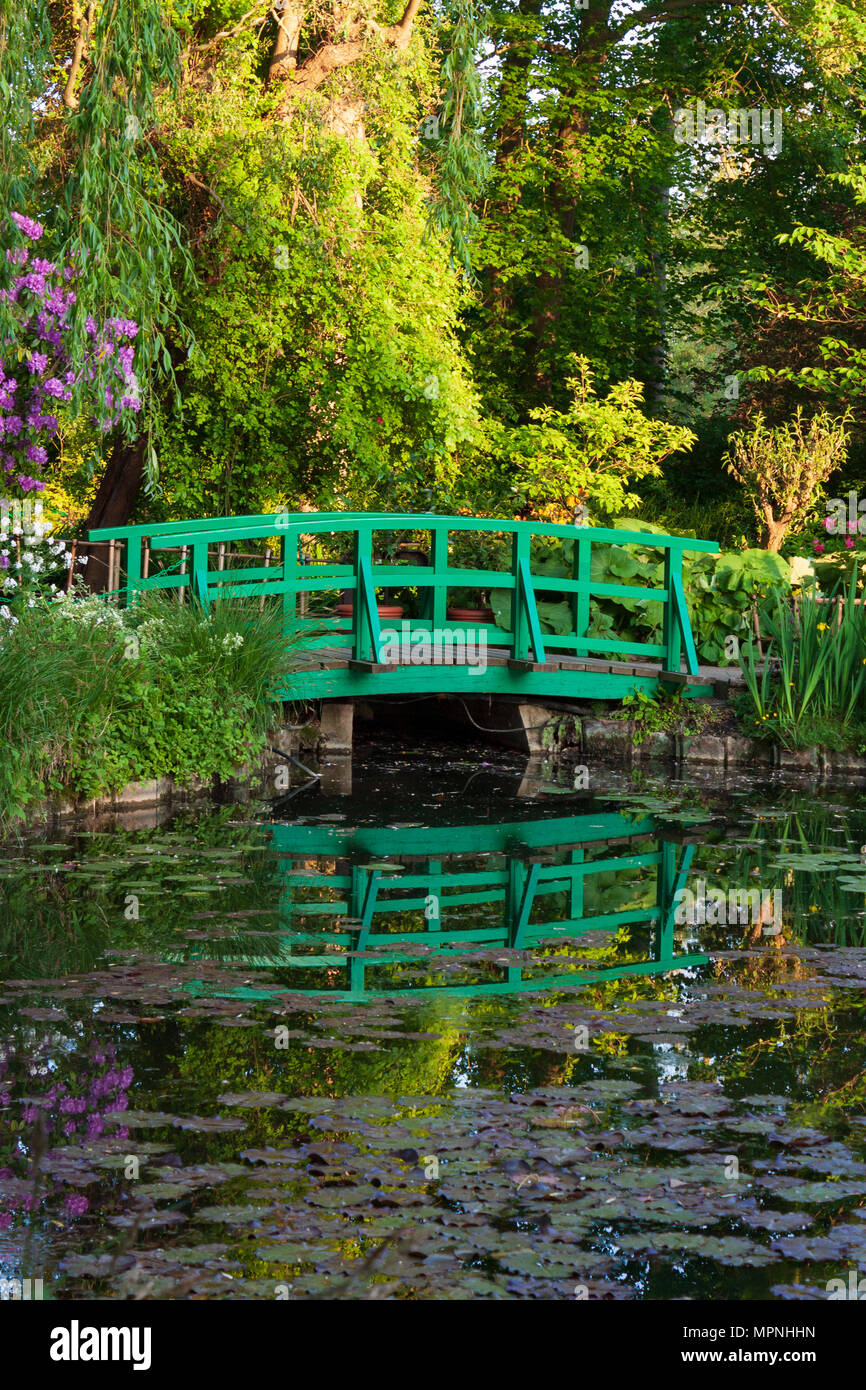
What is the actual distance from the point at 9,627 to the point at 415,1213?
5476mm

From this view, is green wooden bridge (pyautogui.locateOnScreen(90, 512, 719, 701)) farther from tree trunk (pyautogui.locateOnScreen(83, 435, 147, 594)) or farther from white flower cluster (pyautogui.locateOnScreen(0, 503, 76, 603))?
tree trunk (pyautogui.locateOnScreen(83, 435, 147, 594))

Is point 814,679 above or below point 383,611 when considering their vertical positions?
below

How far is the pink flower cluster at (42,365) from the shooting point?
29.4 feet

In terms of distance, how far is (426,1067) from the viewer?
4.43m

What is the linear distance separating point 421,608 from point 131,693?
4068mm

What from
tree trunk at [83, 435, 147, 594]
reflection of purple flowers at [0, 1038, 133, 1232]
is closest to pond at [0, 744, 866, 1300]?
reflection of purple flowers at [0, 1038, 133, 1232]

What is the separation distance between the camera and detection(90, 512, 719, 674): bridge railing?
10.0m

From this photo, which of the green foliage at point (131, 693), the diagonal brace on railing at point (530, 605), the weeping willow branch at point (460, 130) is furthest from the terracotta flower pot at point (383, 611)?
the weeping willow branch at point (460, 130)

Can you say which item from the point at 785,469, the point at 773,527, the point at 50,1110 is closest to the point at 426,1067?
the point at 50,1110

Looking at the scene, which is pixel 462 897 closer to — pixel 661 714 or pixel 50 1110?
pixel 50 1110

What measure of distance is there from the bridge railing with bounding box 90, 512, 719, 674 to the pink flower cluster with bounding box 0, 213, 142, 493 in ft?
3.12

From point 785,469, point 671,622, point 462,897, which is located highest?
point 785,469

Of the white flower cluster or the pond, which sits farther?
the white flower cluster
